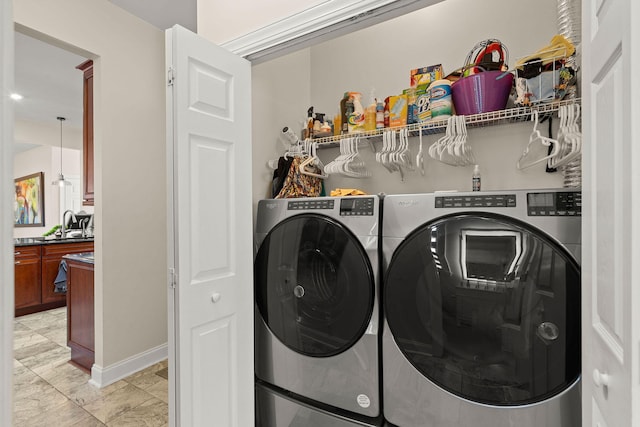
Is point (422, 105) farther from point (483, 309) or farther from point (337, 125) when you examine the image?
point (483, 309)

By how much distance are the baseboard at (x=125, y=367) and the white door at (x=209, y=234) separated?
1.52m

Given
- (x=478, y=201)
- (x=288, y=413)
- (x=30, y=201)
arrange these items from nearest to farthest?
(x=478, y=201)
(x=288, y=413)
(x=30, y=201)

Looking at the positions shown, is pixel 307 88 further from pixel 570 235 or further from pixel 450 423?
pixel 450 423

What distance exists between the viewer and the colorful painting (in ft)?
22.6

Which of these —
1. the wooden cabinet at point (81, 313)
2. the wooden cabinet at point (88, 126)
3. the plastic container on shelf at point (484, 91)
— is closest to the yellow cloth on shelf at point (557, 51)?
the plastic container on shelf at point (484, 91)

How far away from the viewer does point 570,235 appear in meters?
1.02

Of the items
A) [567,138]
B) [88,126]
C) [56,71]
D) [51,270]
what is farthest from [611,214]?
[51,270]

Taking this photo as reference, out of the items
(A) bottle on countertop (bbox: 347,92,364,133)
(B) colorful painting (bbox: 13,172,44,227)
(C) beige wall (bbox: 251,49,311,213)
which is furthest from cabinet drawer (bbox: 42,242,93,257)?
(A) bottle on countertop (bbox: 347,92,364,133)

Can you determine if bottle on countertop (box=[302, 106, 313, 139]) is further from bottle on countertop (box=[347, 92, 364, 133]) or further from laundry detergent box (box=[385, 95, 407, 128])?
laundry detergent box (box=[385, 95, 407, 128])

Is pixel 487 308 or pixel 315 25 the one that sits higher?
pixel 315 25

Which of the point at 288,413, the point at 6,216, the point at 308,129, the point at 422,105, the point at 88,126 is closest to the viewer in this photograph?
the point at 6,216

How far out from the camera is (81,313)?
265 centimetres

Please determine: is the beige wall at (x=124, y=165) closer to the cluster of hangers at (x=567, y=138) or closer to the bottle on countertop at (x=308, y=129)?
the bottle on countertop at (x=308, y=129)

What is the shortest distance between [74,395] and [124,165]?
169 cm
